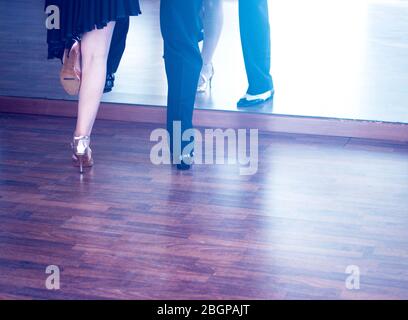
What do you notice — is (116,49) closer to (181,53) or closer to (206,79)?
(206,79)

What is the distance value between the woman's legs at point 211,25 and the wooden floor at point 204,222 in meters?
0.58

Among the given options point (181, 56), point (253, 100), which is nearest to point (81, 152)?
point (181, 56)

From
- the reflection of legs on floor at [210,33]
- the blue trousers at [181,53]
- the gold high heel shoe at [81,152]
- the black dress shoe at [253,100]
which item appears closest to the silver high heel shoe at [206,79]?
the reflection of legs on floor at [210,33]

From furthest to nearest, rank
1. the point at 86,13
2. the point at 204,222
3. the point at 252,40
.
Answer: the point at 252,40 < the point at 86,13 < the point at 204,222

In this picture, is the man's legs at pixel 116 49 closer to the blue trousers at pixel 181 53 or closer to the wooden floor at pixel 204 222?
the wooden floor at pixel 204 222

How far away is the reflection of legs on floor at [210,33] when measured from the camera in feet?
14.7

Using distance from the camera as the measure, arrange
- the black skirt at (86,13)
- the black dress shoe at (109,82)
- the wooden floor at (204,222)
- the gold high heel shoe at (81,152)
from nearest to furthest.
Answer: the wooden floor at (204,222), the black skirt at (86,13), the gold high heel shoe at (81,152), the black dress shoe at (109,82)

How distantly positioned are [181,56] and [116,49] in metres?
0.66

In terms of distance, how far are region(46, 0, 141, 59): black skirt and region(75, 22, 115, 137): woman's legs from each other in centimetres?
5

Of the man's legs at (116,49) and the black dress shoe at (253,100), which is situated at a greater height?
the man's legs at (116,49)

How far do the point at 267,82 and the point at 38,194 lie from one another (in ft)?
4.53

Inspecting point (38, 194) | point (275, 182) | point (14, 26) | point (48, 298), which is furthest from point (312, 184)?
point (14, 26)

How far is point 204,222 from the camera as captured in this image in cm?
322

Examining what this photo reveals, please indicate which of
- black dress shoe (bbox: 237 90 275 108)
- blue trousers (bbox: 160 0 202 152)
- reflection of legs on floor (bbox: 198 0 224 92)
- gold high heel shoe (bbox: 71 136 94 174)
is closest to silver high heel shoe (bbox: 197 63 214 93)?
reflection of legs on floor (bbox: 198 0 224 92)
